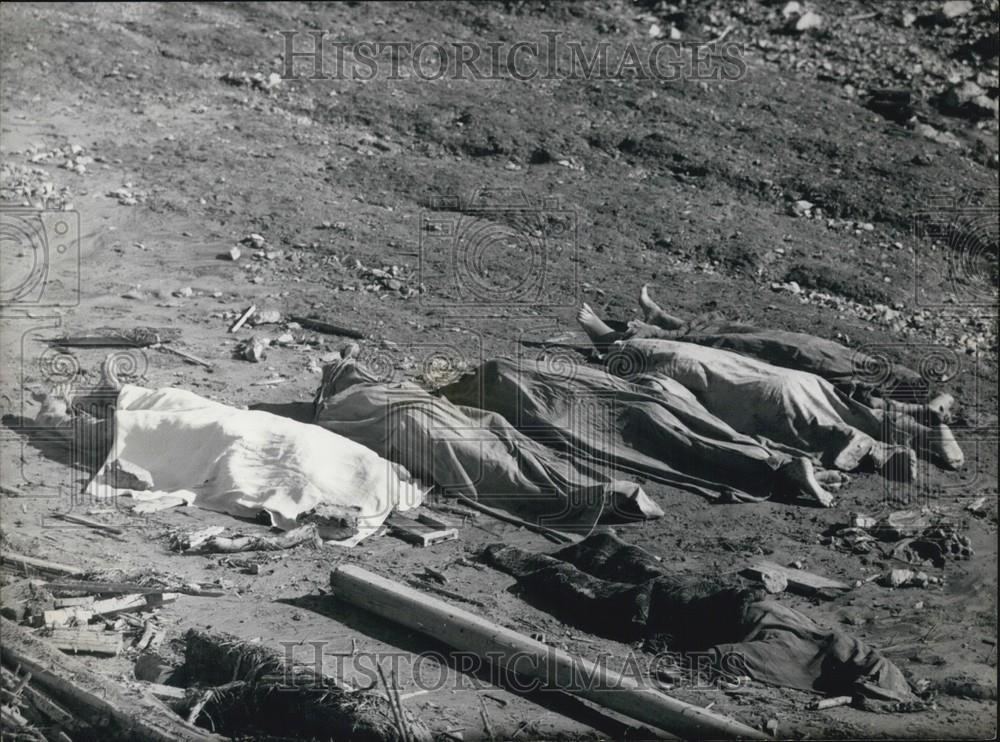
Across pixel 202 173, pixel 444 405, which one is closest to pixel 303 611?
pixel 444 405

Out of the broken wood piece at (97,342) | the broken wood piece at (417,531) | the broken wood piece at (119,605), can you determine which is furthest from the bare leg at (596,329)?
the broken wood piece at (119,605)

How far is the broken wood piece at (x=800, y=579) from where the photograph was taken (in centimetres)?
692

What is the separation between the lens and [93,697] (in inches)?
205

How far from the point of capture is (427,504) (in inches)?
303

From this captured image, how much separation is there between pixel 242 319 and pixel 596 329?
9.42 feet

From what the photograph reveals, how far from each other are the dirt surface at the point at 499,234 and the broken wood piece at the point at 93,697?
337 mm

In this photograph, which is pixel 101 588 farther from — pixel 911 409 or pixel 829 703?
pixel 911 409

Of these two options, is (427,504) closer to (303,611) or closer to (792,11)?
(303,611)

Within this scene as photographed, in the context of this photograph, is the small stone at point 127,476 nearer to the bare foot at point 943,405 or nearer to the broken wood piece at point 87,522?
the broken wood piece at point 87,522

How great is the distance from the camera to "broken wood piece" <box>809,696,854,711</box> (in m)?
5.70

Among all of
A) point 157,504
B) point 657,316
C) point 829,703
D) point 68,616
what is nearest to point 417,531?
point 157,504

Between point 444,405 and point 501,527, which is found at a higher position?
point 444,405

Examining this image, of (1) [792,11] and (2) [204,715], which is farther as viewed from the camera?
(1) [792,11]

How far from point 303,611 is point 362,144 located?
7.70m
